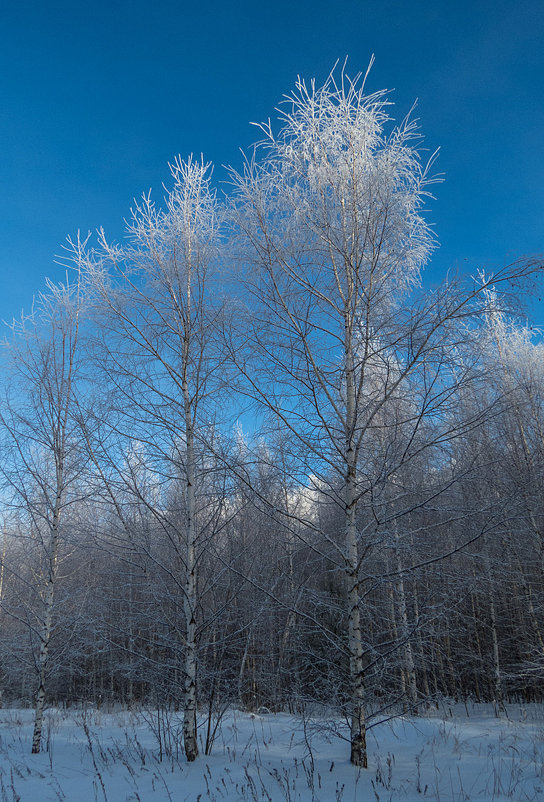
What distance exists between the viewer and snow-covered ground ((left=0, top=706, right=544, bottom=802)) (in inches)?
166

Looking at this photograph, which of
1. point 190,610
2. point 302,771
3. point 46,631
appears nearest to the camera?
point 302,771

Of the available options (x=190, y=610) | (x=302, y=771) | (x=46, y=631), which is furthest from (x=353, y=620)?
(x=46, y=631)

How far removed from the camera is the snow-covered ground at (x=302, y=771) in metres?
4.22

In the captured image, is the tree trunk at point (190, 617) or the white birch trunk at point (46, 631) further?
the white birch trunk at point (46, 631)

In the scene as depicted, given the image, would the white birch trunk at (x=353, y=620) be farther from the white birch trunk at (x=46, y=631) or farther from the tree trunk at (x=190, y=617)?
the white birch trunk at (x=46, y=631)

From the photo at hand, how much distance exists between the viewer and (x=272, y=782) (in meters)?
4.65

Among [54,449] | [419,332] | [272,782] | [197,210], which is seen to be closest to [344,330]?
[419,332]

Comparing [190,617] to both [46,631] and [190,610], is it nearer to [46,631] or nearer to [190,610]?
[190,610]

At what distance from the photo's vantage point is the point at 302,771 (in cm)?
491

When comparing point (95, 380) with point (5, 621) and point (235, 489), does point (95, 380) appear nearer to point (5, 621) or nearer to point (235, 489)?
point (235, 489)

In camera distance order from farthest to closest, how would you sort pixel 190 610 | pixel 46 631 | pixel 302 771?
pixel 46 631 < pixel 190 610 < pixel 302 771

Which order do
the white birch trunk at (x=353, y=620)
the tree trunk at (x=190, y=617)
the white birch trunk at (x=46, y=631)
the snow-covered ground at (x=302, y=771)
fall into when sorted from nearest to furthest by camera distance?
the snow-covered ground at (x=302, y=771)
the white birch trunk at (x=353, y=620)
the tree trunk at (x=190, y=617)
the white birch trunk at (x=46, y=631)

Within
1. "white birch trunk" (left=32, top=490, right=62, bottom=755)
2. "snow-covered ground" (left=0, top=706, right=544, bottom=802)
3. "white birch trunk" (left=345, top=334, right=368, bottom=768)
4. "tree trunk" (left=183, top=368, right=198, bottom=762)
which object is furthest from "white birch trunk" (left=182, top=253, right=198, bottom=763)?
"white birch trunk" (left=32, top=490, right=62, bottom=755)

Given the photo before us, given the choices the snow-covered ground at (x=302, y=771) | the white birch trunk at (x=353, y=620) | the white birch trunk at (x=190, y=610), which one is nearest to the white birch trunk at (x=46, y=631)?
the snow-covered ground at (x=302, y=771)
